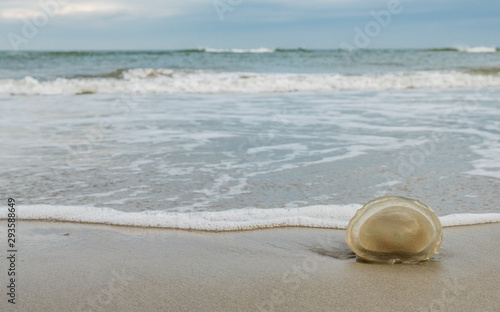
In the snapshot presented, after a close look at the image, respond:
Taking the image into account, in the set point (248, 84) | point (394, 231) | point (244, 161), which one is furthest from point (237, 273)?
point (248, 84)

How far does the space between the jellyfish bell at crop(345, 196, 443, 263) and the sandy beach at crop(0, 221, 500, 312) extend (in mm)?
69

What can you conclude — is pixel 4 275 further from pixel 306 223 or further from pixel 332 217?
pixel 332 217

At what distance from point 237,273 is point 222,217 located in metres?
0.91

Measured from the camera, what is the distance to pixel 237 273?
2518 mm

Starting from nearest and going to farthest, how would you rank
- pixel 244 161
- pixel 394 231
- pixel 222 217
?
pixel 394 231 < pixel 222 217 < pixel 244 161

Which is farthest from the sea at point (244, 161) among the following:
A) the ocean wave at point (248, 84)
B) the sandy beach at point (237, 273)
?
the ocean wave at point (248, 84)

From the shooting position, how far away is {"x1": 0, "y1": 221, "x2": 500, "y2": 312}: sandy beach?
219 centimetres

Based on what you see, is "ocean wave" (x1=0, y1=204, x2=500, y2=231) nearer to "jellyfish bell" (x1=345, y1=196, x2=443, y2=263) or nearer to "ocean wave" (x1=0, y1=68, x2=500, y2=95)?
"jellyfish bell" (x1=345, y1=196, x2=443, y2=263)

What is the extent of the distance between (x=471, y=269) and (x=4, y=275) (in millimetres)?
2198

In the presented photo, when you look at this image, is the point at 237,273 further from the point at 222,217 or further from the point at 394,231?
the point at 222,217

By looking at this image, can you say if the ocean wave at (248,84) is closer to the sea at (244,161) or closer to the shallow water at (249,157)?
the sea at (244,161)

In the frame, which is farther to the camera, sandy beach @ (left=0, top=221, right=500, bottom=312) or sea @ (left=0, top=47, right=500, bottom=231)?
sea @ (left=0, top=47, right=500, bottom=231)

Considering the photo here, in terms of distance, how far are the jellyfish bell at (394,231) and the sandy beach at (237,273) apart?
7 centimetres

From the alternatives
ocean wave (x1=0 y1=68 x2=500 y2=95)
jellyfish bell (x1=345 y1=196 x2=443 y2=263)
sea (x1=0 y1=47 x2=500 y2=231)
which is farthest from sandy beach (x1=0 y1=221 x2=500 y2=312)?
ocean wave (x1=0 y1=68 x2=500 y2=95)
